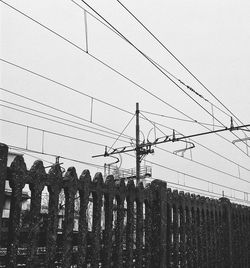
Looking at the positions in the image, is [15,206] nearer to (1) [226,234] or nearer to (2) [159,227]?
(2) [159,227]

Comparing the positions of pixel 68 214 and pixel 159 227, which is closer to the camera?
pixel 68 214

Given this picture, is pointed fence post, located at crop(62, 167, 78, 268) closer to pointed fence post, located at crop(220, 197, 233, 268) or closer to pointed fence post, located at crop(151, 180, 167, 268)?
pointed fence post, located at crop(151, 180, 167, 268)

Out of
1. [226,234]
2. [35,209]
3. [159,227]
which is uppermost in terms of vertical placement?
[35,209]

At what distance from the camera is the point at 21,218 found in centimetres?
208

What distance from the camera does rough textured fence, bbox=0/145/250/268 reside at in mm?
2082

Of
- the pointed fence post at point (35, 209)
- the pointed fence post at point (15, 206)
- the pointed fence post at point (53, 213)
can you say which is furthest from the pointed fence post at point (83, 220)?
the pointed fence post at point (15, 206)

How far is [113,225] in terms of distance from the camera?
2.85 metres

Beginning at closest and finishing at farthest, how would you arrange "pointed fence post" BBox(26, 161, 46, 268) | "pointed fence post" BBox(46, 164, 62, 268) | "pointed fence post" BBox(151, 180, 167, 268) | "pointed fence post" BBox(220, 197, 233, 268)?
"pointed fence post" BBox(26, 161, 46, 268)
"pointed fence post" BBox(46, 164, 62, 268)
"pointed fence post" BBox(151, 180, 167, 268)
"pointed fence post" BBox(220, 197, 233, 268)

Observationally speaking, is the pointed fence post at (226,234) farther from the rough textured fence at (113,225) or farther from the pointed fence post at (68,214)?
the pointed fence post at (68,214)

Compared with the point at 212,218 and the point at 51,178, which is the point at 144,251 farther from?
the point at 212,218

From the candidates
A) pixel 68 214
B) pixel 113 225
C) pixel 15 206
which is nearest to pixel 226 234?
pixel 113 225

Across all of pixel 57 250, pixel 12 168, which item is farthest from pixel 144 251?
pixel 12 168

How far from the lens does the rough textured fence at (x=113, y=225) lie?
82.0 inches

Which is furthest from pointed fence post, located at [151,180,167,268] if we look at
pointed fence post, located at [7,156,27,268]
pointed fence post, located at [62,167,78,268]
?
pointed fence post, located at [7,156,27,268]
